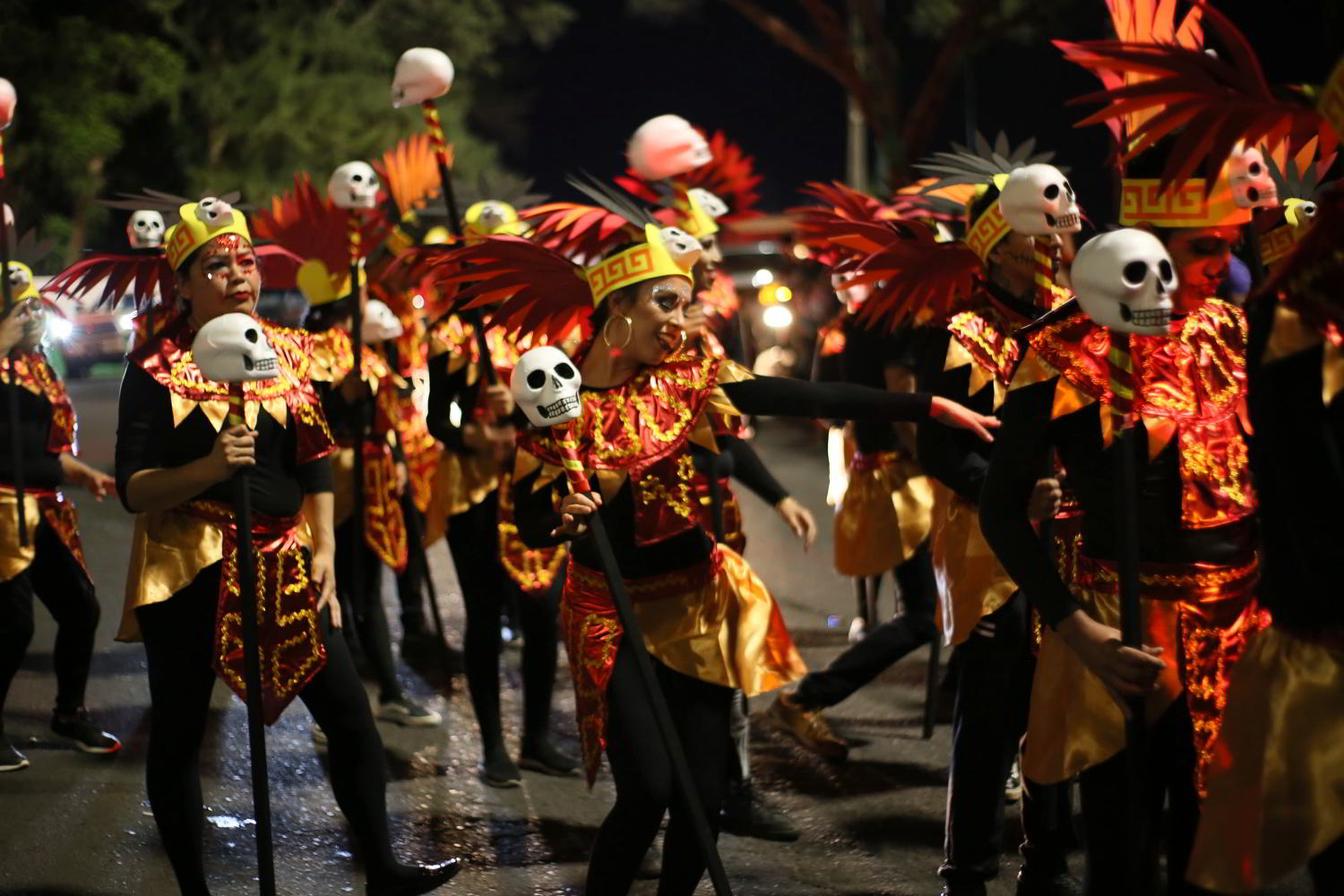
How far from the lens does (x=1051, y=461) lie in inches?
152

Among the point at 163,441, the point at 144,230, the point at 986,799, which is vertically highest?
the point at 144,230

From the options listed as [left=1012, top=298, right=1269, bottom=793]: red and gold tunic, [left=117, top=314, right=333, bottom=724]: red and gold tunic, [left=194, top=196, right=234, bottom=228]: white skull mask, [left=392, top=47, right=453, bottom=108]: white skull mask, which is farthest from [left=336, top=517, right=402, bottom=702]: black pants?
[left=1012, top=298, right=1269, bottom=793]: red and gold tunic

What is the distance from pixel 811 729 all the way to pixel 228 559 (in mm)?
2686

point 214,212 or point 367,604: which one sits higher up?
point 214,212

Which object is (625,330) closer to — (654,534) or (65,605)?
(654,534)

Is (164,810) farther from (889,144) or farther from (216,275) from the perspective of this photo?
(889,144)

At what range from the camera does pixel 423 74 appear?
235 inches

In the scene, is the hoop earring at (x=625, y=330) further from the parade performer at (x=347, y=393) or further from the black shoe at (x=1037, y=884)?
the parade performer at (x=347, y=393)

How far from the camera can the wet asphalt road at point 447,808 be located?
462 cm

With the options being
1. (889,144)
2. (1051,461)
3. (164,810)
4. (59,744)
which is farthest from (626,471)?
(889,144)

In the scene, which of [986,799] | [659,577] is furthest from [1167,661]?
[659,577]

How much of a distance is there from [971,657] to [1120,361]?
59.3 inches

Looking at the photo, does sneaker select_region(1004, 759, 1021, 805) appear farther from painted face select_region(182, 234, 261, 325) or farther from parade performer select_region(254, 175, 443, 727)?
painted face select_region(182, 234, 261, 325)

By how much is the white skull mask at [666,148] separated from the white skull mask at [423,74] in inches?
32.9
